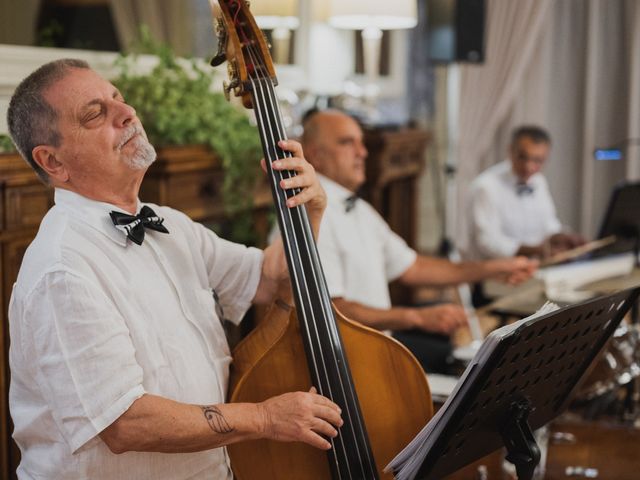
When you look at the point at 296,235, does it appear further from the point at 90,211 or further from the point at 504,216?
the point at 504,216

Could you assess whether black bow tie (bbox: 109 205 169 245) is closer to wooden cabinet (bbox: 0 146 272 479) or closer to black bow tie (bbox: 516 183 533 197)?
wooden cabinet (bbox: 0 146 272 479)

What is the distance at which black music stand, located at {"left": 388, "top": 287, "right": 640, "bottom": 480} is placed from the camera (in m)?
1.46

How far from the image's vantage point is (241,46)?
1793 millimetres

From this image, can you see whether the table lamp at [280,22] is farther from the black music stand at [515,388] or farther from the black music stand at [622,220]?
the black music stand at [515,388]

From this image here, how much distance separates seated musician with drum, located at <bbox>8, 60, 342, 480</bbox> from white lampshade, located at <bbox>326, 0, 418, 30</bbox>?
2883 mm

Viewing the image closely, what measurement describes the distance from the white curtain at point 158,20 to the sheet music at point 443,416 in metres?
1.99

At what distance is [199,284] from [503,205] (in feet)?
10.8

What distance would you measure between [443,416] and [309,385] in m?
0.35

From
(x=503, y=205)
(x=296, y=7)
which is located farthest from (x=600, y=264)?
(x=296, y=7)

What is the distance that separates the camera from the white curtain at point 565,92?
6379mm

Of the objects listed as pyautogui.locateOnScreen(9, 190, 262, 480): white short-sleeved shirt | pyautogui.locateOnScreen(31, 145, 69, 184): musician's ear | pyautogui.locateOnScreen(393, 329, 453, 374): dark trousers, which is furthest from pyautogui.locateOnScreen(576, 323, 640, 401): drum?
pyautogui.locateOnScreen(31, 145, 69, 184): musician's ear

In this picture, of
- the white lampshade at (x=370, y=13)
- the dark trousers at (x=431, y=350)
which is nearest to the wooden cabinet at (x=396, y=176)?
the white lampshade at (x=370, y=13)

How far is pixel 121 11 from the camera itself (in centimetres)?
302

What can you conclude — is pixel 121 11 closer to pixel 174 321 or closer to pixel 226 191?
pixel 226 191
